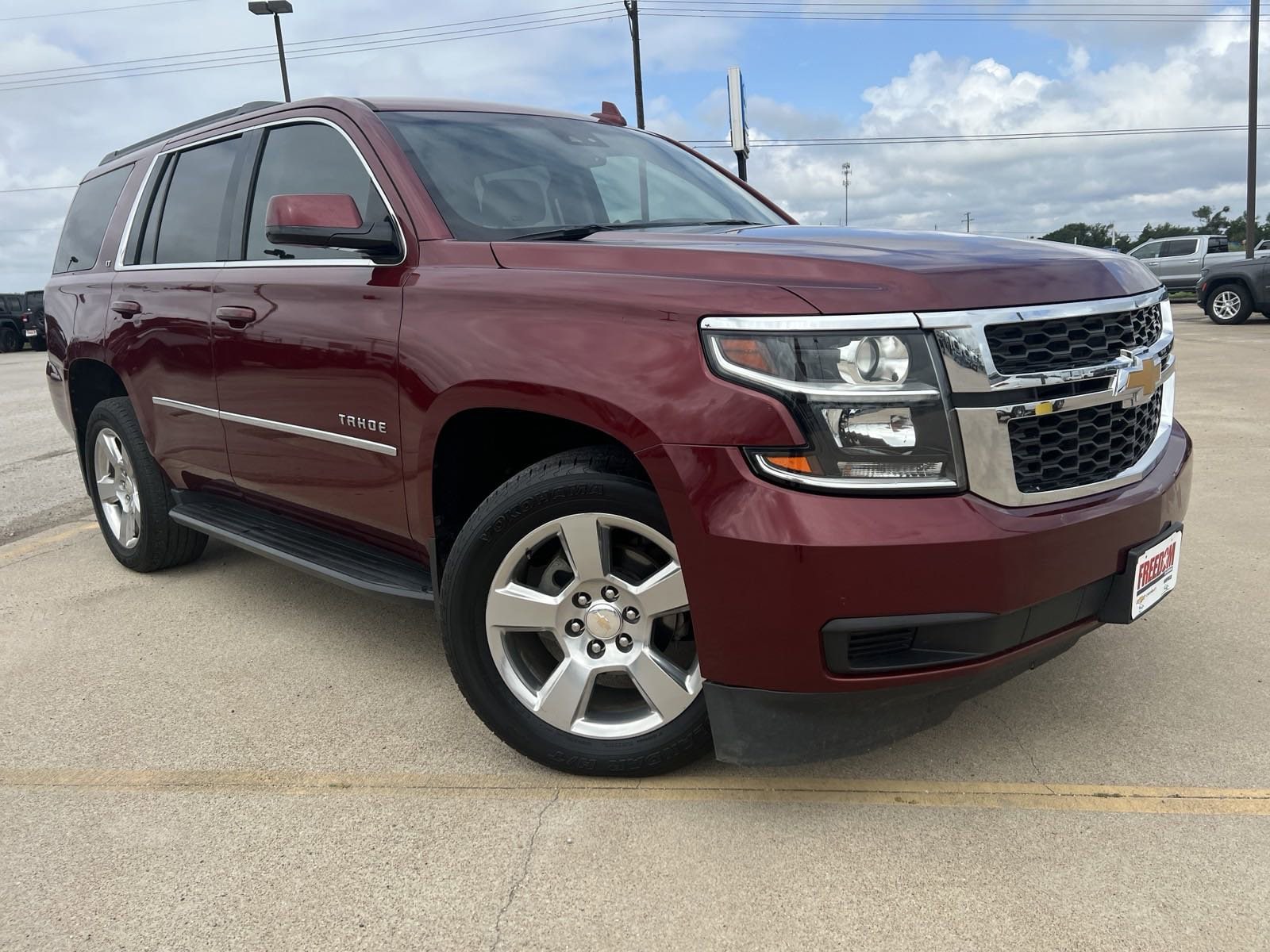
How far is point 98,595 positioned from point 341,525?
65.3 inches

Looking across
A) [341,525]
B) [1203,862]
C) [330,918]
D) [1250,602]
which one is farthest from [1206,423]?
[330,918]

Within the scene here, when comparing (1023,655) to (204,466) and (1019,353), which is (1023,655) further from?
(204,466)

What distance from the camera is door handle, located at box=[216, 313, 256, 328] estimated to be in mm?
3281

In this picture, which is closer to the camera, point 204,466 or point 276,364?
point 276,364

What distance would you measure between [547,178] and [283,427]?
1.19 m

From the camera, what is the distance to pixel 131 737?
2848mm

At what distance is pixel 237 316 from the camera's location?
3348mm

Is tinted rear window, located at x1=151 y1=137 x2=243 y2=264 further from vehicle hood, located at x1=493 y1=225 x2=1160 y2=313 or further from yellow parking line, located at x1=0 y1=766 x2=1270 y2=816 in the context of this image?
yellow parking line, located at x1=0 y1=766 x2=1270 y2=816

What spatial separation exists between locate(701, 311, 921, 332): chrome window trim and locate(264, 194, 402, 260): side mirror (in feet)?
4.03

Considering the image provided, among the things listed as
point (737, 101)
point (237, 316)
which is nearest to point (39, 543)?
point (237, 316)

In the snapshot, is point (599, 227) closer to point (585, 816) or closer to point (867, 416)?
point (867, 416)

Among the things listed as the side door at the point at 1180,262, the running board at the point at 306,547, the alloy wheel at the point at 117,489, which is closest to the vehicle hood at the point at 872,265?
the running board at the point at 306,547

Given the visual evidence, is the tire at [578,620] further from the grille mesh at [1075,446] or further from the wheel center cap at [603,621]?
the grille mesh at [1075,446]

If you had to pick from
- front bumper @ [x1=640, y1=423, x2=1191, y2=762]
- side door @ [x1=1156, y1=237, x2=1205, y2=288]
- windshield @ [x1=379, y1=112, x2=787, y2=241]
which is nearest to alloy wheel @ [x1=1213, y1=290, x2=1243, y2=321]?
side door @ [x1=1156, y1=237, x2=1205, y2=288]
